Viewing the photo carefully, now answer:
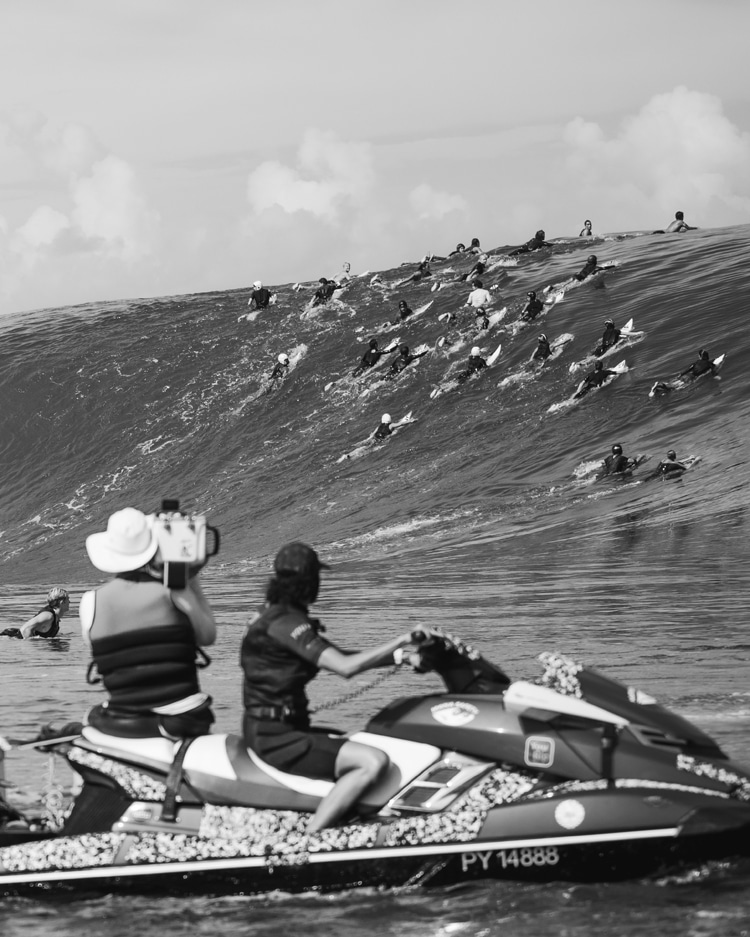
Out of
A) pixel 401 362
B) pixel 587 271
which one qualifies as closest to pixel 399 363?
pixel 401 362

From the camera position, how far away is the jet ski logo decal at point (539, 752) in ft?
23.9

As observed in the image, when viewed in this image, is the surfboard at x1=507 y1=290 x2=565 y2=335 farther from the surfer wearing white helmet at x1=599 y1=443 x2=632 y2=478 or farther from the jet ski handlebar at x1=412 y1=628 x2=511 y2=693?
the jet ski handlebar at x1=412 y1=628 x2=511 y2=693

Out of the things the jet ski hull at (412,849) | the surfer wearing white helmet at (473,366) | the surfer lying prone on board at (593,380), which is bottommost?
the jet ski hull at (412,849)

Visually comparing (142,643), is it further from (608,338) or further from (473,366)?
(473,366)

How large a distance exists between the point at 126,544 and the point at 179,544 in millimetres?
319

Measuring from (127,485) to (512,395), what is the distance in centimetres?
1424

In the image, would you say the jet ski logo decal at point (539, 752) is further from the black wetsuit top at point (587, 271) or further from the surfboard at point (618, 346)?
the black wetsuit top at point (587, 271)

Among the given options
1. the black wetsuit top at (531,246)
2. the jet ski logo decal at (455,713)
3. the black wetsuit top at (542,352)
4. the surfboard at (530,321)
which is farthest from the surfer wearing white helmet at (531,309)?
the jet ski logo decal at (455,713)

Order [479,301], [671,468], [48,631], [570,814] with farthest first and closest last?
[479,301] → [671,468] → [48,631] → [570,814]

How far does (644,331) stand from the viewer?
45.0 m

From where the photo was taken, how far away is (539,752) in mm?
7285

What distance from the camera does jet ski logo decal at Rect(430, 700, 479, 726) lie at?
7402 mm

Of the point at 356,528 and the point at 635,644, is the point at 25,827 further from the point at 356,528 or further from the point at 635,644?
the point at 356,528

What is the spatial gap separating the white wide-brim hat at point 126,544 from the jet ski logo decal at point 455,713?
1.85 m
